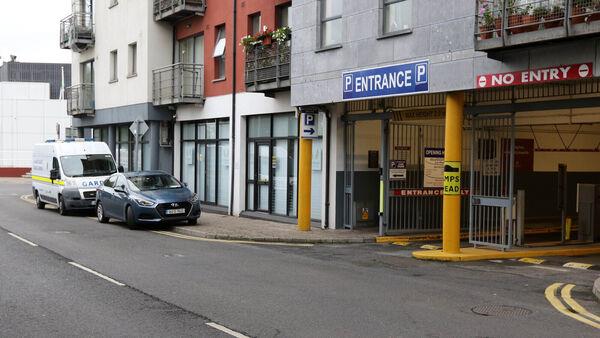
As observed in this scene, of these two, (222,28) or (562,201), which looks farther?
(222,28)

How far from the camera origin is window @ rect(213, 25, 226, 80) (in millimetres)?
23391

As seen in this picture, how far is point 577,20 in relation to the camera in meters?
10.4

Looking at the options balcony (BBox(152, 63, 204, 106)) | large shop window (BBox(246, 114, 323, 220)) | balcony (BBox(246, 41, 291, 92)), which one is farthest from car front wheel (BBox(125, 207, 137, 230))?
balcony (BBox(152, 63, 204, 106))

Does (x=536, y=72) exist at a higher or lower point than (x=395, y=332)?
higher

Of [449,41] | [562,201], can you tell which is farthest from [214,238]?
[562,201]

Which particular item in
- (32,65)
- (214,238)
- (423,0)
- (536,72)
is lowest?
(214,238)

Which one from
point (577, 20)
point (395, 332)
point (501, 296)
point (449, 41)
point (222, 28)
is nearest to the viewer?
point (395, 332)

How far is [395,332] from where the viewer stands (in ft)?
23.3

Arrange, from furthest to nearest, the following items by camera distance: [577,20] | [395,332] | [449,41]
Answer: [449,41], [577,20], [395,332]

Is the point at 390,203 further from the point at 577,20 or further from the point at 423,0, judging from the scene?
the point at 577,20

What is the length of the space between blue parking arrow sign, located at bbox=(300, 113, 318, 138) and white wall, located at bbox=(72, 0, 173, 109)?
1129 centimetres

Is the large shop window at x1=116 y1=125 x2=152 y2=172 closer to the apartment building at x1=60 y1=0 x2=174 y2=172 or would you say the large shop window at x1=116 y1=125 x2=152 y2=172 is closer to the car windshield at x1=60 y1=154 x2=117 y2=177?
the apartment building at x1=60 y1=0 x2=174 y2=172

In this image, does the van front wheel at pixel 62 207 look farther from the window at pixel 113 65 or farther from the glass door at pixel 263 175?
the window at pixel 113 65

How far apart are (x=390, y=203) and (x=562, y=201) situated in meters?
4.02
